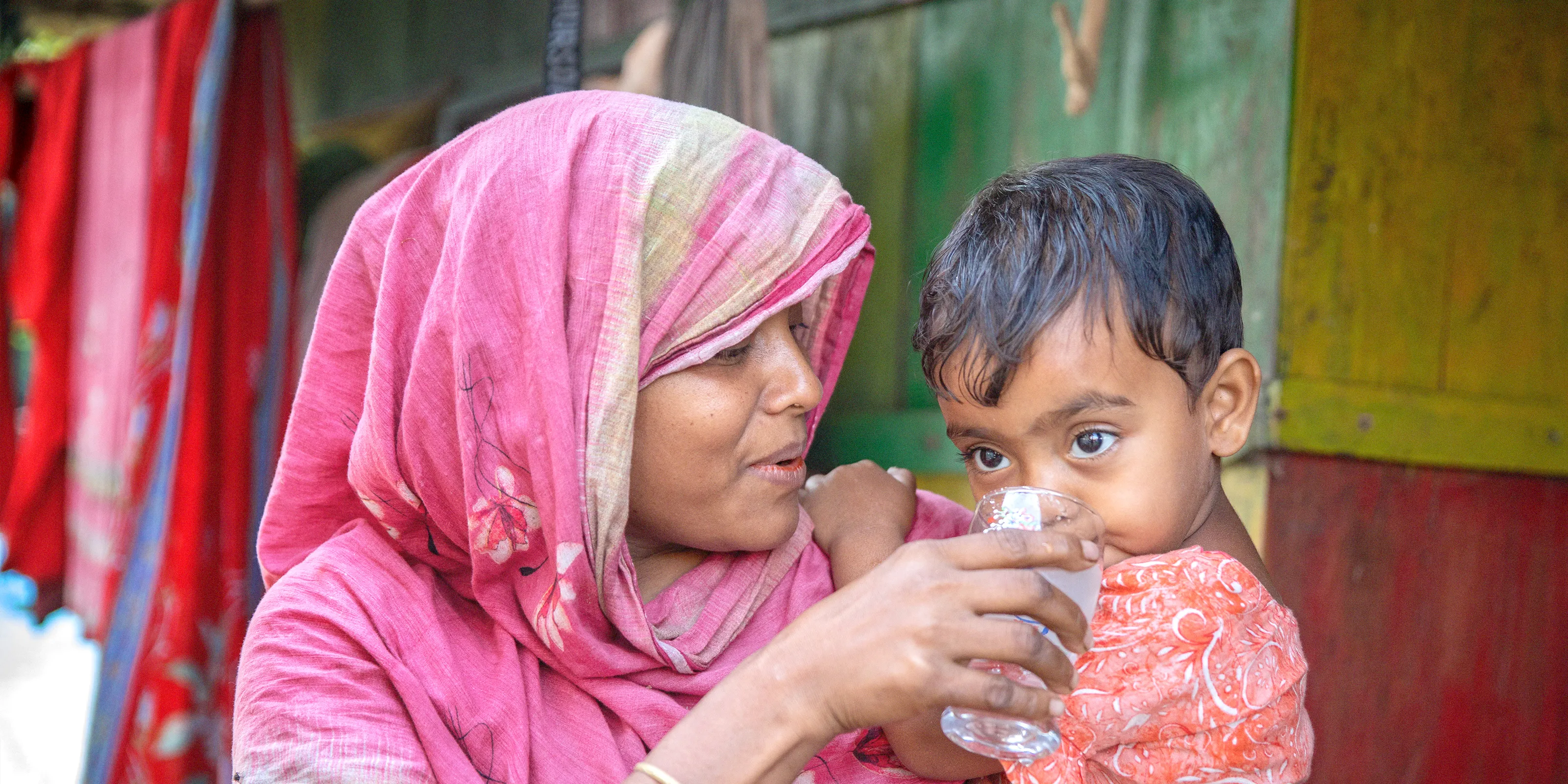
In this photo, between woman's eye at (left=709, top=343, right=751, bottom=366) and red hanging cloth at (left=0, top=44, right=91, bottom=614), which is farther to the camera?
red hanging cloth at (left=0, top=44, right=91, bottom=614)

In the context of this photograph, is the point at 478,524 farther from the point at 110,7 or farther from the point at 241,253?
the point at 110,7

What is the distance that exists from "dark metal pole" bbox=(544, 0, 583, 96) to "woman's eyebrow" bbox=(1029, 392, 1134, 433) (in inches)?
65.3

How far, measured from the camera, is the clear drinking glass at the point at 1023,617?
1334mm

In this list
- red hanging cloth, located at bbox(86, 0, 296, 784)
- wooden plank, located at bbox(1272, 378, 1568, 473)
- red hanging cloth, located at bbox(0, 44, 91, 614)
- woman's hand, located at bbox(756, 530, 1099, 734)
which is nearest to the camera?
woman's hand, located at bbox(756, 530, 1099, 734)

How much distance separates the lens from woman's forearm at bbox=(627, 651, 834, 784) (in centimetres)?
135

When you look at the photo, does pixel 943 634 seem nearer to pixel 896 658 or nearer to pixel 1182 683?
pixel 896 658

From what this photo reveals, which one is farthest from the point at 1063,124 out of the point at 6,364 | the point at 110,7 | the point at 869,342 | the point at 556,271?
the point at 110,7

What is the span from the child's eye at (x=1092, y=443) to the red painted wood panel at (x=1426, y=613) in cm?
105

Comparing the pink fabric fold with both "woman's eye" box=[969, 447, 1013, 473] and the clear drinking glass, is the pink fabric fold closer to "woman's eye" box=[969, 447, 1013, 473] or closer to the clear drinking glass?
"woman's eye" box=[969, 447, 1013, 473]

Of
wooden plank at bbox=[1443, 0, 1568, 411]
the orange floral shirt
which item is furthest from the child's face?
wooden plank at bbox=[1443, 0, 1568, 411]

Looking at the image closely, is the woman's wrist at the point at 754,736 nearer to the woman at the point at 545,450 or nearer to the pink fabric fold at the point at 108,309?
the woman at the point at 545,450

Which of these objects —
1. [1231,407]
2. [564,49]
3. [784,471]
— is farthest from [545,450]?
[564,49]

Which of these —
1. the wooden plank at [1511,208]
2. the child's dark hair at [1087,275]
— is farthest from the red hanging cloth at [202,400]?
the wooden plank at [1511,208]

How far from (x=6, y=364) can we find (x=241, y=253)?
1.36 m
